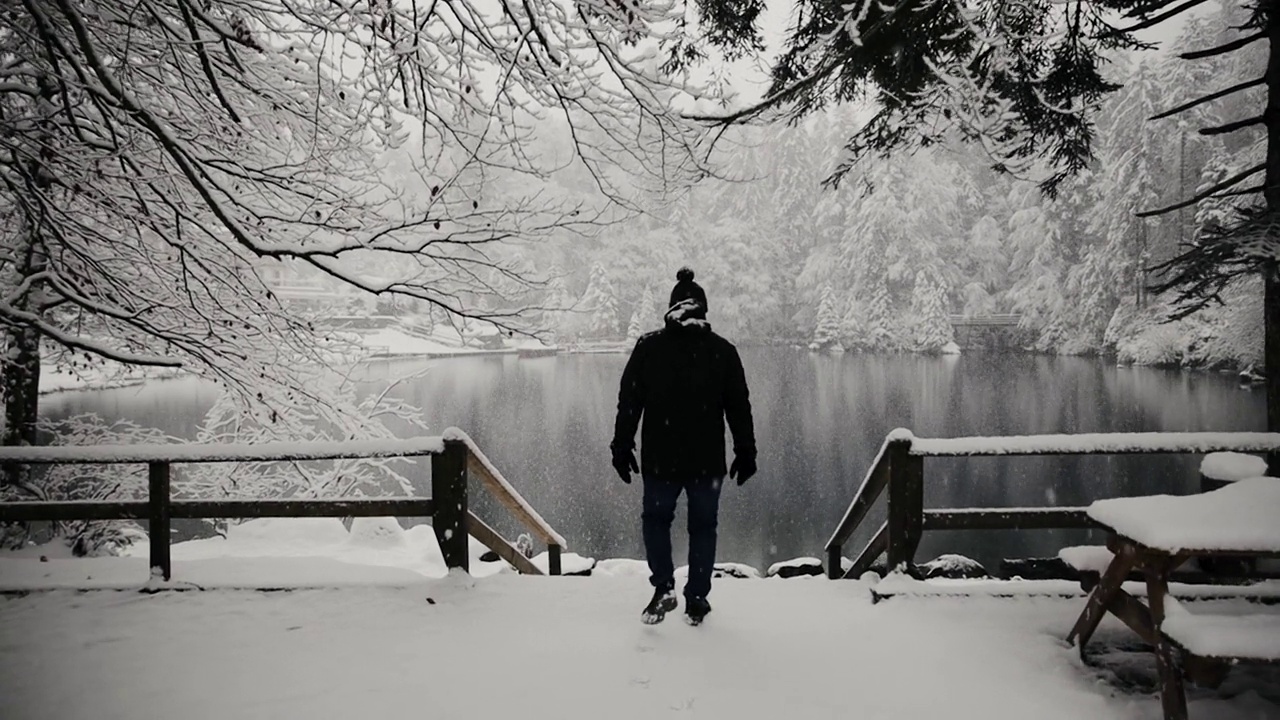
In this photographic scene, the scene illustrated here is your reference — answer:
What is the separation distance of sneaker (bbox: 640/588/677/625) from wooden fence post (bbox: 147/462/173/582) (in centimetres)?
322

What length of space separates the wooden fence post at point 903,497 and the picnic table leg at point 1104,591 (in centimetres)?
94

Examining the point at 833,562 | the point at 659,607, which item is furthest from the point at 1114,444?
the point at 659,607

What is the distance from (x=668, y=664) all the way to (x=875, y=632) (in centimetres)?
123

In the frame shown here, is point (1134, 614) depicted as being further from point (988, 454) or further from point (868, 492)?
point (868, 492)

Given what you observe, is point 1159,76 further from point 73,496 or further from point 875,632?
point 73,496

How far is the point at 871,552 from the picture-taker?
4.48 m

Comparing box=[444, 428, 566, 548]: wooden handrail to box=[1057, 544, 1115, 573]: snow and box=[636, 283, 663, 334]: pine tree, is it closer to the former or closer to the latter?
box=[1057, 544, 1115, 573]: snow

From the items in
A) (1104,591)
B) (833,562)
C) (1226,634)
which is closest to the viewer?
(1226,634)

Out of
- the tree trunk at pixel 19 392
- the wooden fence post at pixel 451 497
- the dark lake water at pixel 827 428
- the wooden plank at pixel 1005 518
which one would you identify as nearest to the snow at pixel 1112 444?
the wooden plank at pixel 1005 518

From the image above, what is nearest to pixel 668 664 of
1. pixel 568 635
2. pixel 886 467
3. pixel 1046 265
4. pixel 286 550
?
pixel 568 635

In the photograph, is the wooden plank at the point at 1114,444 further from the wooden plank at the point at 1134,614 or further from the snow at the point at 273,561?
the snow at the point at 273,561

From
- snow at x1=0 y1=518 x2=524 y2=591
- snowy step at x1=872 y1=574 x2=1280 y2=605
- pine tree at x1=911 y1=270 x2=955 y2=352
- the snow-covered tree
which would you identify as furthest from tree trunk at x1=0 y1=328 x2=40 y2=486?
pine tree at x1=911 y1=270 x2=955 y2=352

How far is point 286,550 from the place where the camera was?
30.6ft

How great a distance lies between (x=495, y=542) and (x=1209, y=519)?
4.07 meters
